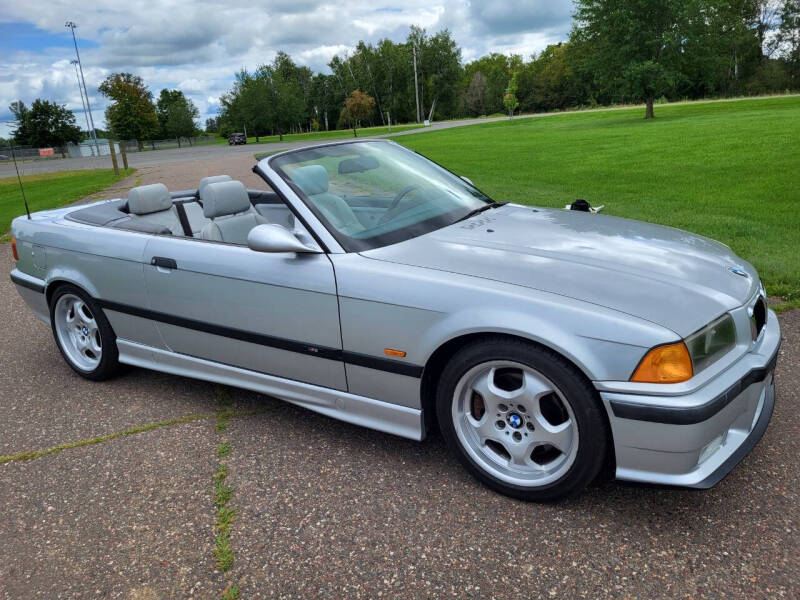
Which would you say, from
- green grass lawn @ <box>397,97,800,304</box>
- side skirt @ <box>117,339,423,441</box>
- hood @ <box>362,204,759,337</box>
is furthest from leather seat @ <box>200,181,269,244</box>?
green grass lawn @ <box>397,97,800,304</box>

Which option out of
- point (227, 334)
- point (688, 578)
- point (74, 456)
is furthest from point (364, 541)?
point (74, 456)

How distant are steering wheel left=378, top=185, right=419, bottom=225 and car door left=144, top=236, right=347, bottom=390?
432mm

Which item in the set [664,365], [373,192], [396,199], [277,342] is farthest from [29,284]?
[664,365]

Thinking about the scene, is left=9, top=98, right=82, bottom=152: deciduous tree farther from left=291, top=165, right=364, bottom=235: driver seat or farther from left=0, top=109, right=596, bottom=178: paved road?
left=291, top=165, right=364, bottom=235: driver seat

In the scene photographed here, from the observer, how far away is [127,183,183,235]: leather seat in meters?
4.14

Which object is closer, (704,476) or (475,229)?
(704,476)

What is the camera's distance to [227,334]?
3.27 metres

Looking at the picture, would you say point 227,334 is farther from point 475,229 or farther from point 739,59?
point 739,59

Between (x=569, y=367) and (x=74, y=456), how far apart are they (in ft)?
8.18

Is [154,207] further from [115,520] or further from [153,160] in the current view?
[153,160]

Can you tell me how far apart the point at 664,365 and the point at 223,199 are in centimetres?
259

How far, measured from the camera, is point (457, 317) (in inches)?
98.1

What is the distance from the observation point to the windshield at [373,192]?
3045 millimetres

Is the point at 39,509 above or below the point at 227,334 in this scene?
below
